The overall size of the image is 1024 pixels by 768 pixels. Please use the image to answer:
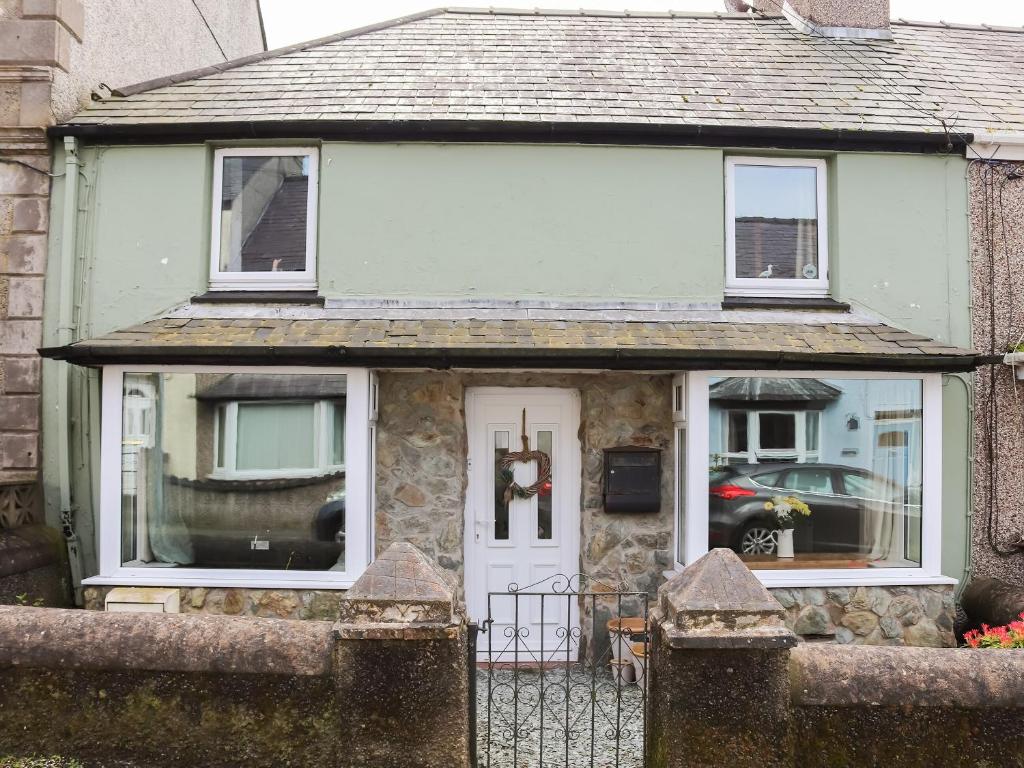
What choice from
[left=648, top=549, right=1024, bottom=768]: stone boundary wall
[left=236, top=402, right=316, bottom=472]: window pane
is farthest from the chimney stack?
[left=648, top=549, right=1024, bottom=768]: stone boundary wall

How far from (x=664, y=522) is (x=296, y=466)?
3.31 metres

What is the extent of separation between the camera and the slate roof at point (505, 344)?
6.33 m

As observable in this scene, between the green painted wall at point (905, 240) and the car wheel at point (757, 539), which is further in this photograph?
the green painted wall at point (905, 240)

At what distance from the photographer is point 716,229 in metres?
7.46

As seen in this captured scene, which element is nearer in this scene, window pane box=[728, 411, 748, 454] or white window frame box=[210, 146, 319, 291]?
window pane box=[728, 411, 748, 454]

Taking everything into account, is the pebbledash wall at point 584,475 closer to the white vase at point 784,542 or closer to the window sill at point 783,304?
the white vase at point 784,542

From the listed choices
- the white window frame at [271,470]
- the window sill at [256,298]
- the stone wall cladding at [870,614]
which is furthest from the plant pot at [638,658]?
the window sill at [256,298]

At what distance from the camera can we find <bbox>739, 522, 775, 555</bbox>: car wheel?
6992 millimetres

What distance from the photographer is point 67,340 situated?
7117 mm

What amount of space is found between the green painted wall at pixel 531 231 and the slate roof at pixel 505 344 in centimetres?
54

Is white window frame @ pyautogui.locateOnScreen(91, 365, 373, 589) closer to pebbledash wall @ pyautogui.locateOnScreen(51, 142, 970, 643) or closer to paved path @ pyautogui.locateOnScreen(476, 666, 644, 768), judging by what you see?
pebbledash wall @ pyautogui.locateOnScreen(51, 142, 970, 643)

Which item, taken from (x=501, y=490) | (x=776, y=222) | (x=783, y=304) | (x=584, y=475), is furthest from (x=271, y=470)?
(x=776, y=222)

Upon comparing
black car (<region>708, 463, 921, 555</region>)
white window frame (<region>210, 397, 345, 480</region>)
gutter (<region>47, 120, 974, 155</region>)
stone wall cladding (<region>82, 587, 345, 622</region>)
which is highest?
gutter (<region>47, 120, 974, 155</region>)

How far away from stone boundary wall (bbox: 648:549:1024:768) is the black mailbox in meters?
3.38
